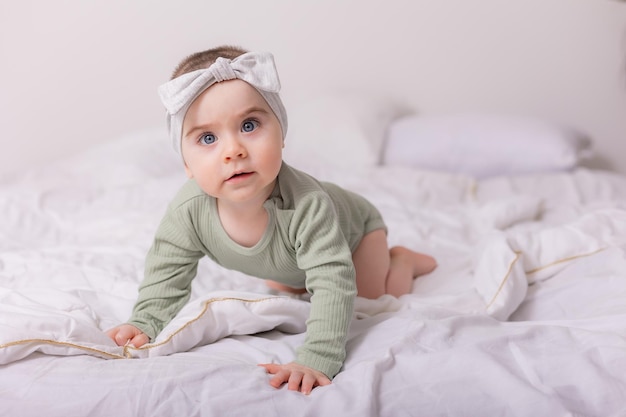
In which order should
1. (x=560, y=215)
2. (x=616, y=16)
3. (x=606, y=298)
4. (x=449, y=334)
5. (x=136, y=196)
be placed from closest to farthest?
1. (x=449, y=334)
2. (x=606, y=298)
3. (x=560, y=215)
4. (x=136, y=196)
5. (x=616, y=16)

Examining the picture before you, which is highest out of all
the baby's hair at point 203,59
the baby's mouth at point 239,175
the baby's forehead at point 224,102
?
the baby's hair at point 203,59

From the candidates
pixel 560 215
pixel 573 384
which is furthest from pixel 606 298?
pixel 560 215

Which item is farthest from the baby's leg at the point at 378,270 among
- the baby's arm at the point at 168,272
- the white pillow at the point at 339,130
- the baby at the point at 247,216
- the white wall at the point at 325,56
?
the white wall at the point at 325,56

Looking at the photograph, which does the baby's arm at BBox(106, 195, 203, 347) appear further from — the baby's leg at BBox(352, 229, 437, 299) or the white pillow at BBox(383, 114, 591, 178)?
the white pillow at BBox(383, 114, 591, 178)

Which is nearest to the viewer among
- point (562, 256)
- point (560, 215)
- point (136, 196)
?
point (562, 256)

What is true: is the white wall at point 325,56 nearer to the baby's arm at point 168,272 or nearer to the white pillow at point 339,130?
the white pillow at point 339,130

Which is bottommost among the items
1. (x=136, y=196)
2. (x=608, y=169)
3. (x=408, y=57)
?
(x=608, y=169)

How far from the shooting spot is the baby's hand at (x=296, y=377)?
1053mm

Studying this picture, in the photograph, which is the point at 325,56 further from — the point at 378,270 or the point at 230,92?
the point at 230,92

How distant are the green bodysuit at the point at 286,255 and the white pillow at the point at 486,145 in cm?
123

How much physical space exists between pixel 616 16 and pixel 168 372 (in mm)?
2395

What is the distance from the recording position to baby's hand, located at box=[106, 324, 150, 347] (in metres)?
1.20

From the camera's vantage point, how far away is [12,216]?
194 cm

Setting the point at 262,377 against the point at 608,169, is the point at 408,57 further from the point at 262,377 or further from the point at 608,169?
the point at 262,377
